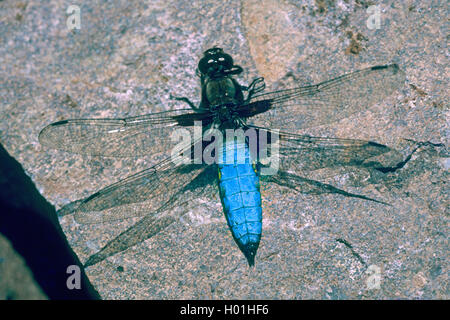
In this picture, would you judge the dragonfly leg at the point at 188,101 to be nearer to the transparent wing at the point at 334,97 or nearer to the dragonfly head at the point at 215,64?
the dragonfly head at the point at 215,64

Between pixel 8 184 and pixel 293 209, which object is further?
pixel 8 184

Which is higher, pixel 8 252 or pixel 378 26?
pixel 378 26

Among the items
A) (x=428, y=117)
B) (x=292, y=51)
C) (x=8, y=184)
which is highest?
(x=292, y=51)

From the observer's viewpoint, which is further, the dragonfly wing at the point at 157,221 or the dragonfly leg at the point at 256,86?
the dragonfly leg at the point at 256,86

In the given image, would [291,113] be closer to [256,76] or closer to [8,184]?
[256,76]

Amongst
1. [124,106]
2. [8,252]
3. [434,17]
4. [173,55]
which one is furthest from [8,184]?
[434,17]

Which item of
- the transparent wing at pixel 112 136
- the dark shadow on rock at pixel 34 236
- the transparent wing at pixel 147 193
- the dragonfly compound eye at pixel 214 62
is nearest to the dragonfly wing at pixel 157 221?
the transparent wing at pixel 147 193
